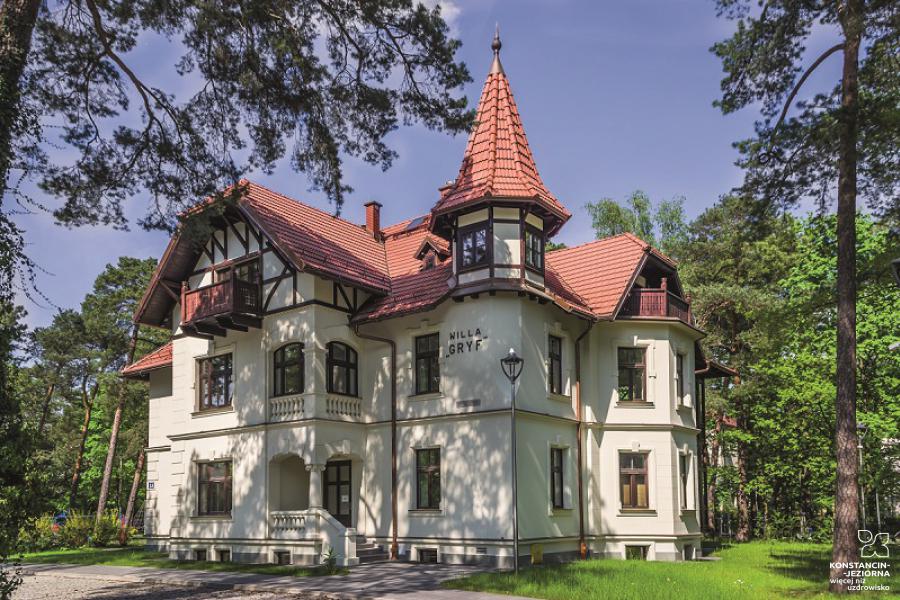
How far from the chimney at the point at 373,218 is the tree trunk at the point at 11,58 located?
16055 millimetres

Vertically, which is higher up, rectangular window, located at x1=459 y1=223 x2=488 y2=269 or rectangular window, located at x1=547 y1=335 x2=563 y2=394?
rectangular window, located at x1=459 y1=223 x2=488 y2=269

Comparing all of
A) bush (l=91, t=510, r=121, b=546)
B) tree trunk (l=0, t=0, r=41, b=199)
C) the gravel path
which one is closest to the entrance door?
the gravel path

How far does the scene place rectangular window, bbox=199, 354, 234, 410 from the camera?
22.5 meters

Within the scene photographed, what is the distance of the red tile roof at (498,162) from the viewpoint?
19.4m

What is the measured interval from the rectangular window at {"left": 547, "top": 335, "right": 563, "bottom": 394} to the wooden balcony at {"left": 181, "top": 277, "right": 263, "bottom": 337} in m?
7.78

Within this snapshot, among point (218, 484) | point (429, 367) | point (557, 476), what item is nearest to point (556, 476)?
point (557, 476)

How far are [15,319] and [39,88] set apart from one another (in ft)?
12.0

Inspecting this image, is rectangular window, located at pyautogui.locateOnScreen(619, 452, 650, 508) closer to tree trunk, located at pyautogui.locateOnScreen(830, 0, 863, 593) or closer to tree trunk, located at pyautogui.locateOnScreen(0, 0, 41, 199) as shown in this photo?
tree trunk, located at pyautogui.locateOnScreen(830, 0, 863, 593)

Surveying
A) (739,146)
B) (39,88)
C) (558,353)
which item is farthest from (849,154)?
(39,88)

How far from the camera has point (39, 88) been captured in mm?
11672

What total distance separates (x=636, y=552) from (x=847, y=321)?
9469mm

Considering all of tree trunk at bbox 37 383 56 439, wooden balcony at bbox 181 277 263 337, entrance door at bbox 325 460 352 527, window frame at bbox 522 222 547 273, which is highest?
window frame at bbox 522 222 547 273

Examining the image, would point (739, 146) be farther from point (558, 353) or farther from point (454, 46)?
point (558, 353)

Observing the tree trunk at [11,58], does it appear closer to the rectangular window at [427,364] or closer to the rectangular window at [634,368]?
the rectangular window at [427,364]
